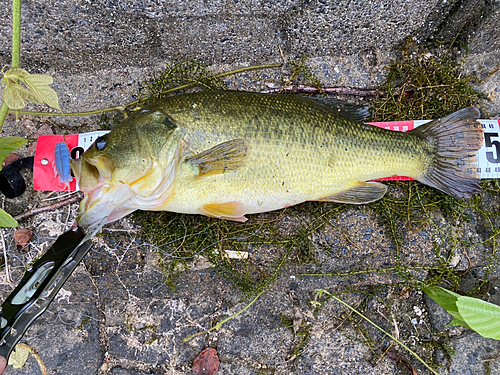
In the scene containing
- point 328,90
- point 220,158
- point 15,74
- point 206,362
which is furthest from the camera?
point 328,90

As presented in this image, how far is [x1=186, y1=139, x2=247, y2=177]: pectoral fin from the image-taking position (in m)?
2.11

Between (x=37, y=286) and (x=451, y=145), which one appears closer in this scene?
(x=37, y=286)

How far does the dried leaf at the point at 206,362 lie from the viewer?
8.52 feet

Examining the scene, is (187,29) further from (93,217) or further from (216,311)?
(216,311)

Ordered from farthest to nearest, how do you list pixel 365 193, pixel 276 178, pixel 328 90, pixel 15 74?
1. pixel 328 90
2. pixel 365 193
3. pixel 276 178
4. pixel 15 74

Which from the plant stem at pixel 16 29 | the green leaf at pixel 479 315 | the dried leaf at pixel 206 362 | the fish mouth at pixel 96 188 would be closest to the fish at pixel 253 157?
the fish mouth at pixel 96 188

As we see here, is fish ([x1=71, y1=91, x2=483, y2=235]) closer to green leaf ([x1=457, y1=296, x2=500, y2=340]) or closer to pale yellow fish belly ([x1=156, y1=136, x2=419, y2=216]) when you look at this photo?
pale yellow fish belly ([x1=156, y1=136, x2=419, y2=216])

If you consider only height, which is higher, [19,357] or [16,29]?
[16,29]

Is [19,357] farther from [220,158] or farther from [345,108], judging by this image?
[345,108]

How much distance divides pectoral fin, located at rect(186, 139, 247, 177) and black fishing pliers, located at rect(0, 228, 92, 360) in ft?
2.97

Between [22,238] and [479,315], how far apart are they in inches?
142

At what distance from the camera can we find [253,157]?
221 centimetres

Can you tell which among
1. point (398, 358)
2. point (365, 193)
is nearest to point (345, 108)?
point (365, 193)

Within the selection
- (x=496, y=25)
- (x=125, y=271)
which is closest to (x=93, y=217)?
(x=125, y=271)
